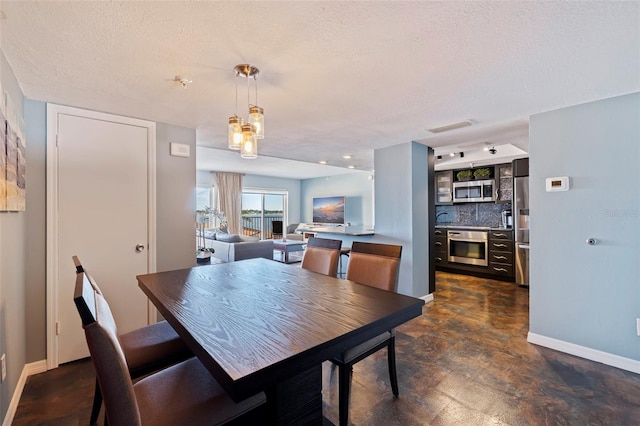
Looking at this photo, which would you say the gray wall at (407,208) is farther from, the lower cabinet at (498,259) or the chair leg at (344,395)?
the chair leg at (344,395)

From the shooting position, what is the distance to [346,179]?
8430mm

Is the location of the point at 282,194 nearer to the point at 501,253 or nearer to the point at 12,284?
the point at 501,253

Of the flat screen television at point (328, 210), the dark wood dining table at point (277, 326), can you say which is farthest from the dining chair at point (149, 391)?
the flat screen television at point (328, 210)

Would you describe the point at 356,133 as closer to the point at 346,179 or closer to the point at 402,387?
the point at 402,387

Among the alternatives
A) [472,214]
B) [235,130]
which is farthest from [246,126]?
[472,214]

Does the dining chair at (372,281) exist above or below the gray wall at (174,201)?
below

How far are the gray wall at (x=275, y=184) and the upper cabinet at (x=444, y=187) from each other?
4997mm

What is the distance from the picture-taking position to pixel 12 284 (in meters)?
1.83

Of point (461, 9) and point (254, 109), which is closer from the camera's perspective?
point (461, 9)

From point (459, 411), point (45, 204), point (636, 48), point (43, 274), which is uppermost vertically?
point (636, 48)

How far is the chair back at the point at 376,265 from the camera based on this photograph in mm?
2062

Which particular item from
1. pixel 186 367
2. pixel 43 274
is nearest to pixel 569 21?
pixel 186 367

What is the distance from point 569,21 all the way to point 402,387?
2.31m

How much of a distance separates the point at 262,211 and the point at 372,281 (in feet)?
24.0
